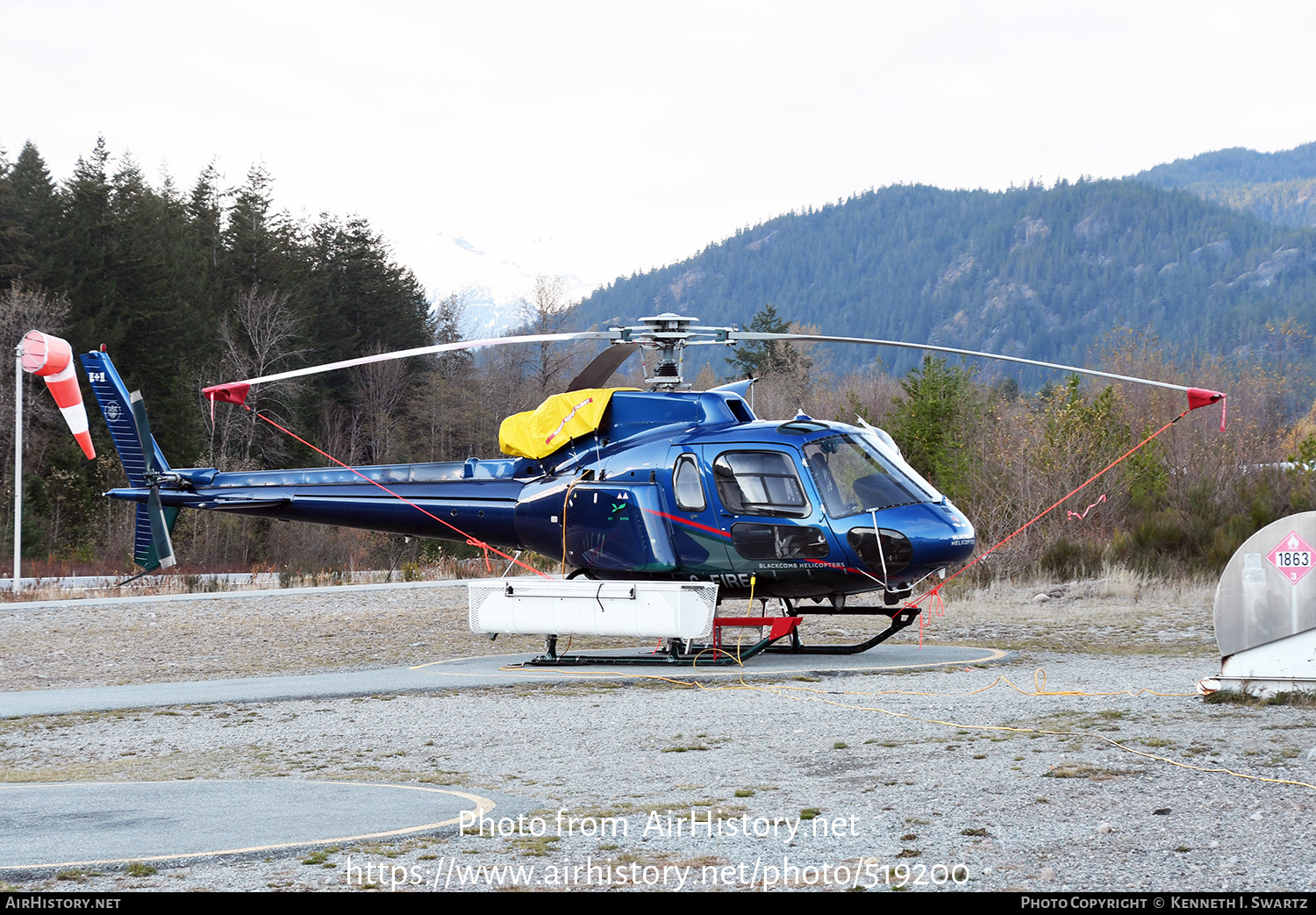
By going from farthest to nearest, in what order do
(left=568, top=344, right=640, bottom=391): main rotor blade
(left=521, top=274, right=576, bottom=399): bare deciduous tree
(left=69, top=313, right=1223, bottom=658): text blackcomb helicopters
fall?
1. (left=521, top=274, right=576, bottom=399): bare deciduous tree
2. (left=568, top=344, right=640, bottom=391): main rotor blade
3. (left=69, top=313, right=1223, bottom=658): text blackcomb helicopters

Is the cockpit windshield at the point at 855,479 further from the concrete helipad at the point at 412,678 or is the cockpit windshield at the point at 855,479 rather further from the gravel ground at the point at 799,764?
the gravel ground at the point at 799,764

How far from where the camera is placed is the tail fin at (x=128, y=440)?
54.5 ft

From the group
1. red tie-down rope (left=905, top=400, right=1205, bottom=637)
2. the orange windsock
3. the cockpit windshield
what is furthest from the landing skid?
the orange windsock

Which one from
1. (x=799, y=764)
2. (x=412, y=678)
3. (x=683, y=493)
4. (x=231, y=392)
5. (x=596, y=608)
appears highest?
(x=231, y=392)

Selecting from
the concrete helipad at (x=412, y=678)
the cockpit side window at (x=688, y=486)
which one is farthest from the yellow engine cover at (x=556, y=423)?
the concrete helipad at (x=412, y=678)

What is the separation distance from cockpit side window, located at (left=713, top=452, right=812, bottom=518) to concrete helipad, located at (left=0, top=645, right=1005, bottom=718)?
1739 mm

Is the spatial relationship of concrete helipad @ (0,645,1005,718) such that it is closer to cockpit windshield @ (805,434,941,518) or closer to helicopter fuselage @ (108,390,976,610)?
helicopter fuselage @ (108,390,976,610)

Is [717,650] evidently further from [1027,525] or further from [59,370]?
[59,370]

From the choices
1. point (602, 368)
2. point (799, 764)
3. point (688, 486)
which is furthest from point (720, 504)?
point (799, 764)

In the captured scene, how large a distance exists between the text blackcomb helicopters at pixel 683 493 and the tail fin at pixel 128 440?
7.88ft

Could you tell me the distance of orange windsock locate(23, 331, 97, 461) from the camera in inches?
811

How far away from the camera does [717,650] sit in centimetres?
1361

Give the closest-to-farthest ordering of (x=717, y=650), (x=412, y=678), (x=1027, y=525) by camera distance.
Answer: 1. (x=412, y=678)
2. (x=717, y=650)
3. (x=1027, y=525)

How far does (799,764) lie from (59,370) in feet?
60.1
